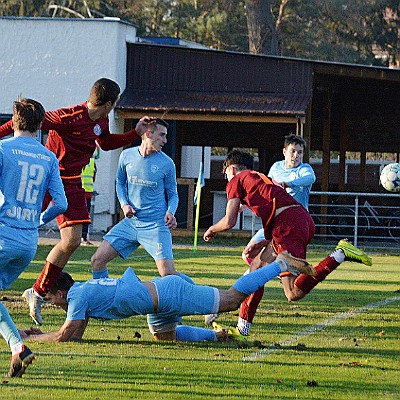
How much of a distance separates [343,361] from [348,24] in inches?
1686

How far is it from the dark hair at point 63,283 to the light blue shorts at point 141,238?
1097 millimetres

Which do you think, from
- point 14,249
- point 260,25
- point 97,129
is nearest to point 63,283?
point 97,129

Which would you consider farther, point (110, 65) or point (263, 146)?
point (263, 146)

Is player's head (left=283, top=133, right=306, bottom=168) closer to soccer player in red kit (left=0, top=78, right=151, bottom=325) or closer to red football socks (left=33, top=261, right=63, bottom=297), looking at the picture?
soccer player in red kit (left=0, top=78, right=151, bottom=325)

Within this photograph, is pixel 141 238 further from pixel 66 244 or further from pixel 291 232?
pixel 291 232

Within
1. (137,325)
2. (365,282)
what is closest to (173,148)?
(365,282)

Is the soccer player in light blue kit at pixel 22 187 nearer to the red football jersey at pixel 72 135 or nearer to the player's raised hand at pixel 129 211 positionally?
the red football jersey at pixel 72 135

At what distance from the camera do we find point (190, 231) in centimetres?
2753

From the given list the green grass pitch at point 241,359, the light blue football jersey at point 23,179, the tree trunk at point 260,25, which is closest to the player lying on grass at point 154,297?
the green grass pitch at point 241,359

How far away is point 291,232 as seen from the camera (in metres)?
9.66

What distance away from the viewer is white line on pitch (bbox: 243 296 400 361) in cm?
879

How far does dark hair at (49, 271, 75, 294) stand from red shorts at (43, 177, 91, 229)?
0.64m

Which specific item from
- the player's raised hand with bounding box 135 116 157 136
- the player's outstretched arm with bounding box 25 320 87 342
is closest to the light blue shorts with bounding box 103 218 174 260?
the player's raised hand with bounding box 135 116 157 136

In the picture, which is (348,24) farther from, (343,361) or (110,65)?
(343,361)
